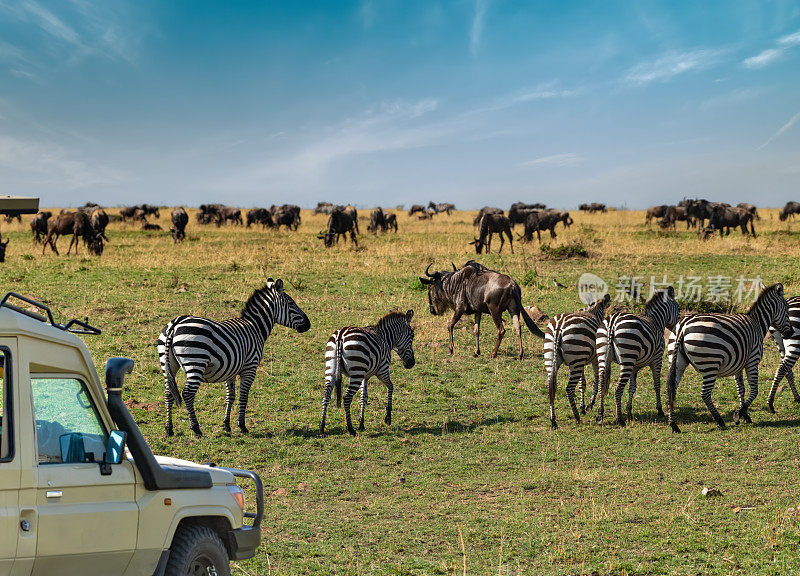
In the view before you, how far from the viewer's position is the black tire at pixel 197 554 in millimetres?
5355

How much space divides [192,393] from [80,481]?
24.9 feet

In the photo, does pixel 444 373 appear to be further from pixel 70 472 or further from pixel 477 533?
pixel 70 472

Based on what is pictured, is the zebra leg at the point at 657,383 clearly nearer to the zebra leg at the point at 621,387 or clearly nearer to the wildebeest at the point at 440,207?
the zebra leg at the point at 621,387

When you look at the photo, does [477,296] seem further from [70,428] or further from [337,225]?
[337,225]

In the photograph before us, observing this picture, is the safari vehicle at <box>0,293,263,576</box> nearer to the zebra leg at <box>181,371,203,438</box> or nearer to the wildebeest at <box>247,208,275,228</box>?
the zebra leg at <box>181,371,203,438</box>

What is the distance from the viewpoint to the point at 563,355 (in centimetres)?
1344

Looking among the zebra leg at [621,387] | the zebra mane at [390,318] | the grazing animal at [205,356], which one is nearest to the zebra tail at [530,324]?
the zebra leg at [621,387]

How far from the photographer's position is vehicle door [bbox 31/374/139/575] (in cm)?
464

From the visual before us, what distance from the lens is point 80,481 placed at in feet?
15.9

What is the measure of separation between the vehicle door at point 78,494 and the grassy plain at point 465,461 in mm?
2742

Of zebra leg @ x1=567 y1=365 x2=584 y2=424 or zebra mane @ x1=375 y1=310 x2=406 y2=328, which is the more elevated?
zebra mane @ x1=375 y1=310 x2=406 y2=328

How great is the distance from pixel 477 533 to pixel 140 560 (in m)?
4.17

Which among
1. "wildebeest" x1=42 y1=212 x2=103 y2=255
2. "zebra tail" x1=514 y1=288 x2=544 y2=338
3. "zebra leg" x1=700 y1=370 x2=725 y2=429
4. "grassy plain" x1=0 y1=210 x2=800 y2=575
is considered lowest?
"grassy plain" x1=0 y1=210 x2=800 y2=575

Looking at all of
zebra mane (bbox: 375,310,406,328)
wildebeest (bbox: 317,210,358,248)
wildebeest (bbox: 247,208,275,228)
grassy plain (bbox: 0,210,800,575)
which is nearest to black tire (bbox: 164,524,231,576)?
grassy plain (bbox: 0,210,800,575)
